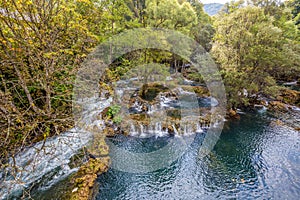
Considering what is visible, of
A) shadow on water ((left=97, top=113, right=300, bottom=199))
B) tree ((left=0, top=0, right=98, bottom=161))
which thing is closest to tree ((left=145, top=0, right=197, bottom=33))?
shadow on water ((left=97, top=113, right=300, bottom=199))

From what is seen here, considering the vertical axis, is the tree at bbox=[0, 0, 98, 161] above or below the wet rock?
above

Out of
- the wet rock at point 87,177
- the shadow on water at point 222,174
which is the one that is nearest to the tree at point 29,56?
the wet rock at point 87,177

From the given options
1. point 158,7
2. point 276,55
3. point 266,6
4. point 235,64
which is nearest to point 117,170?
point 235,64

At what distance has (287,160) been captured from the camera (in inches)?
323

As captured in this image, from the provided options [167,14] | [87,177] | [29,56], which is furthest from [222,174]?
[167,14]

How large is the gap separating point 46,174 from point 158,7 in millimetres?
15506

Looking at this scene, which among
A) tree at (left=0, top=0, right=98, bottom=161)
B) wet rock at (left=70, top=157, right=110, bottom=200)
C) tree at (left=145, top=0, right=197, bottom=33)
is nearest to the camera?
tree at (left=0, top=0, right=98, bottom=161)

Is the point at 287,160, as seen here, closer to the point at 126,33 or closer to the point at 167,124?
the point at 167,124

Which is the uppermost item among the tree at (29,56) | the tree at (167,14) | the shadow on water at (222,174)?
the tree at (167,14)

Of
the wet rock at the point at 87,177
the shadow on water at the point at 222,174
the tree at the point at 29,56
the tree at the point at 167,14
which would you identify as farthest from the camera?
the tree at the point at 167,14

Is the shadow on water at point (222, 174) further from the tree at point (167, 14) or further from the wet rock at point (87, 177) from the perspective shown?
the tree at point (167, 14)

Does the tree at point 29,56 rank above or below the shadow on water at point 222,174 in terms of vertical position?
above

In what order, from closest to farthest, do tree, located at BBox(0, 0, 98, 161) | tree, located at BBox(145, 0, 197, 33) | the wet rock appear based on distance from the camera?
1. tree, located at BBox(0, 0, 98, 161)
2. the wet rock
3. tree, located at BBox(145, 0, 197, 33)

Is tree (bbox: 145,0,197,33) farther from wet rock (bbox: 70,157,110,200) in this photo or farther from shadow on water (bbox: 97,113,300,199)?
wet rock (bbox: 70,157,110,200)
